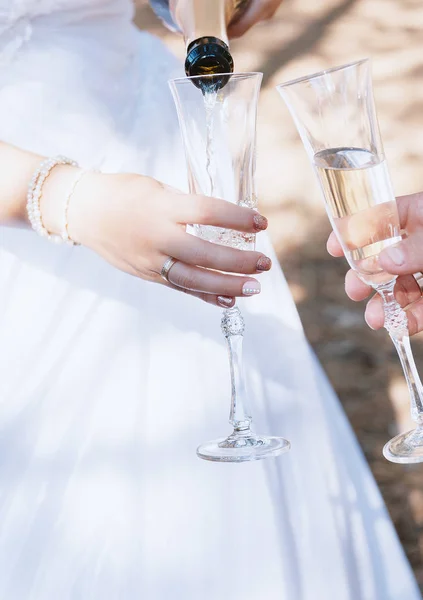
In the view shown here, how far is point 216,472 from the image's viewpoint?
1.02 m

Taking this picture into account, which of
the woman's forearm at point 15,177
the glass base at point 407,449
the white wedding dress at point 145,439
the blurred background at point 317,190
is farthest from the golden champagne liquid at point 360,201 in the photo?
the blurred background at point 317,190

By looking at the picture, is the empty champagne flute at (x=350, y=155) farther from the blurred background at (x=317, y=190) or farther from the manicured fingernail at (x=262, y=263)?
the blurred background at (x=317, y=190)

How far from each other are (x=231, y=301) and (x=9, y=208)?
36 cm

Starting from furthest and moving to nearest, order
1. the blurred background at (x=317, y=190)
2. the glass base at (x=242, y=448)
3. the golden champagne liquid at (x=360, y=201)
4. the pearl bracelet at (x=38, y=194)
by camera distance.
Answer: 1. the blurred background at (x=317, y=190)
2. the pearl bracelet at (x=38, y=194)
3. the glass base at (x=242, y=448)
4. the golden champagne liquid at (x=360, y=201)

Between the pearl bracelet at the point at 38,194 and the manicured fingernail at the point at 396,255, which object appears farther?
the pearl bracelet at the point at 38,194

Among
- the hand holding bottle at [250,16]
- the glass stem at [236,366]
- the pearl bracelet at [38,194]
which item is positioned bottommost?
the glass stem at [236,366]

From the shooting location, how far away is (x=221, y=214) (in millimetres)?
916

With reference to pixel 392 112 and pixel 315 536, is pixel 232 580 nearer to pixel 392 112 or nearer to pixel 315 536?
pixel 315 536

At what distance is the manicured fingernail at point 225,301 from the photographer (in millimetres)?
993

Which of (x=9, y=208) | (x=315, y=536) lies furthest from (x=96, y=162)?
(x=315, y=536)

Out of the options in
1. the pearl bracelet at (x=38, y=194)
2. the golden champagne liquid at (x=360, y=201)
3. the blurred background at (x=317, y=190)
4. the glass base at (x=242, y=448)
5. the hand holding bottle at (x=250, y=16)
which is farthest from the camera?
the blurred background at (x=317, y=190)

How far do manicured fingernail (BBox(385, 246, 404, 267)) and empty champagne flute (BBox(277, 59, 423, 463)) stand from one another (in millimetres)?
17

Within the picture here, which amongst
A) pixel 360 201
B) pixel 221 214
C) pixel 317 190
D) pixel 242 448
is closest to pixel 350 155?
pixel 360 201

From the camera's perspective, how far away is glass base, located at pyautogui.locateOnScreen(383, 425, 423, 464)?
3.02 feet
